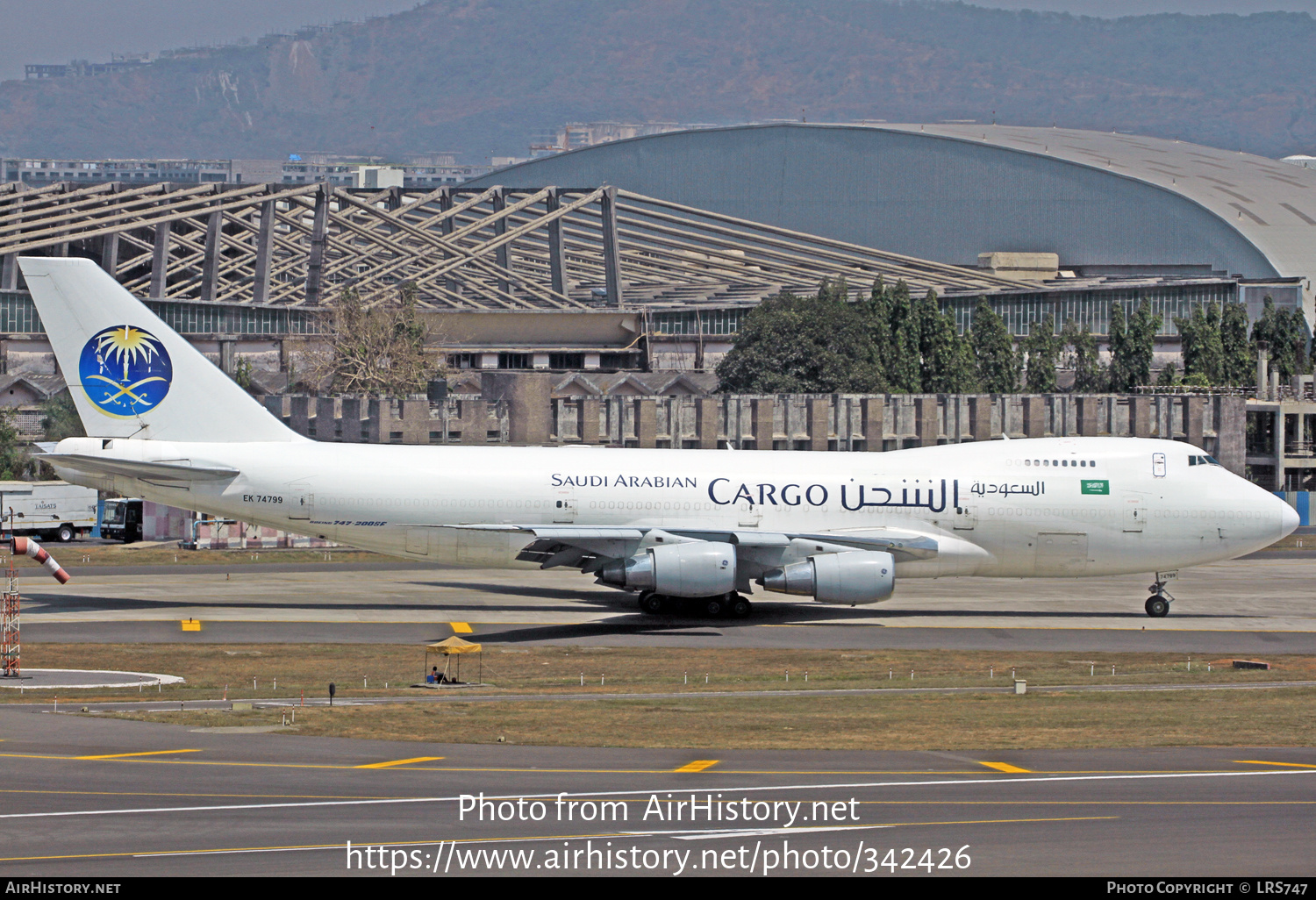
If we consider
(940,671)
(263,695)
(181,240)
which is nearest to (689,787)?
(263,695)

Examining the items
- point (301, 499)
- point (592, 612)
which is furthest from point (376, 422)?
point (592, 612)

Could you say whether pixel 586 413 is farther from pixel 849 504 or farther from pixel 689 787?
pixel 689 787

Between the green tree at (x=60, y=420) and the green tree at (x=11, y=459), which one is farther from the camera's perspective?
the green tree at (x=60, y=420)

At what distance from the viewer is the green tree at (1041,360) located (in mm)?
118125

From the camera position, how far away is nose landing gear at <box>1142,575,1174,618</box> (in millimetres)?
50281

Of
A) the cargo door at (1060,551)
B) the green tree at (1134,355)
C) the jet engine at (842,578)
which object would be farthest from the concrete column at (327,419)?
the green tree at (1134,355)

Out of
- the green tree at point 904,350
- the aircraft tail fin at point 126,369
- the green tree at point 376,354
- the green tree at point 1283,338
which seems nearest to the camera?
the aircraft tail fin at point 126,369

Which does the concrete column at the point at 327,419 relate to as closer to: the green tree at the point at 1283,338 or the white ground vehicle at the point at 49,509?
the white ground vehicle at the point at 49,509

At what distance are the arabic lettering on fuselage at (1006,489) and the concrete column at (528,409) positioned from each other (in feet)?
109

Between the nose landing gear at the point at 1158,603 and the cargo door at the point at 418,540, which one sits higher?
the cargo door at the point at 418,540

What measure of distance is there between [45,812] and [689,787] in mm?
9146

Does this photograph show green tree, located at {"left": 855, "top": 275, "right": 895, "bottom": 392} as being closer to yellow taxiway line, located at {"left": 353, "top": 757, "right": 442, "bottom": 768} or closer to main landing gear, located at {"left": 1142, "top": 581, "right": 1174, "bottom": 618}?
main landing gear, located at {"left": 1142, "top": 581, "right": 1174, "bottom": 618}

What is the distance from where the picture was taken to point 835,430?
276ft

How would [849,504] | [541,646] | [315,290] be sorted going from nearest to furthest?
[541,646] → [849,504] → [315,290]
